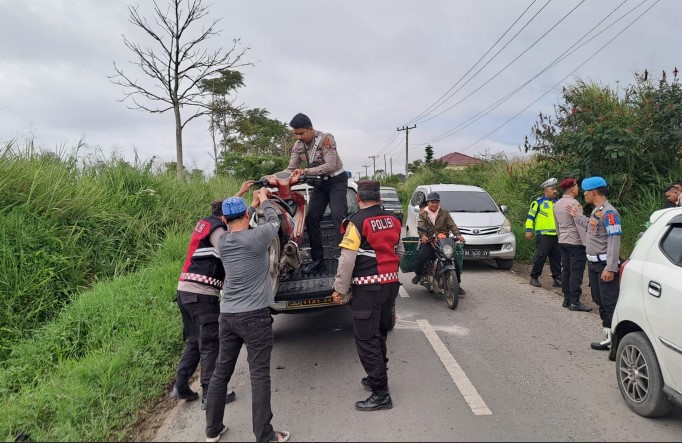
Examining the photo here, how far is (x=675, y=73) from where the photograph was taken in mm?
8820

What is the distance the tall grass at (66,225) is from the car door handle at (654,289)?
20.3 ft

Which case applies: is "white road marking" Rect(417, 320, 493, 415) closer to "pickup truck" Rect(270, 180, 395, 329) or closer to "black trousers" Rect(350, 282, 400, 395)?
"pickup truck" Rect(270, 180, 395, 329)

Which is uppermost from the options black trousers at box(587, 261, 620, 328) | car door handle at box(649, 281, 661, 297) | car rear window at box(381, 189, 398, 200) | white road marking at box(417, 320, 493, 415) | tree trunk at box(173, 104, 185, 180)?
tree trunk at box(173, 104, 185, 180)

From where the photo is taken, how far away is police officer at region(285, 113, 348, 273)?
4941 millimetres

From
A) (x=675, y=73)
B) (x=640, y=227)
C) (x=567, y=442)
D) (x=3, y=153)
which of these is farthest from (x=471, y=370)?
(x=675, y=73)

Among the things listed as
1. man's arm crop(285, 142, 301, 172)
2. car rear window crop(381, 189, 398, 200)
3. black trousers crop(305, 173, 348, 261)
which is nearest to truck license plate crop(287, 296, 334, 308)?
black trousers crop(305, 173, 348, 261)

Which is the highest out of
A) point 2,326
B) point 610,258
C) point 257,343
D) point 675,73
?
point 675,73

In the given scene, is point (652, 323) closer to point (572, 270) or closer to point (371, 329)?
point (371, 329)

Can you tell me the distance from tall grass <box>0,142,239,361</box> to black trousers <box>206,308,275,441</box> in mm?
3140

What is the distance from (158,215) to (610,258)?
25.7ft

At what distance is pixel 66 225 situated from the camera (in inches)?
257

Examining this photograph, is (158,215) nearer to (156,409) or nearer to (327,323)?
(327,323)

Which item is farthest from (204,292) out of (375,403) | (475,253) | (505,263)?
(505,263)

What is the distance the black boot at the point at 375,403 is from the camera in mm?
3359
